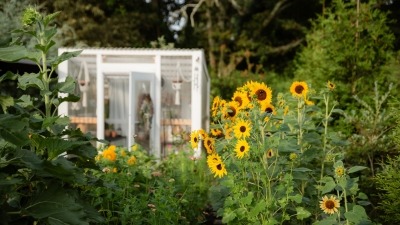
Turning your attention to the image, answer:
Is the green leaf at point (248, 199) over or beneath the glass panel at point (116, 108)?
beneath

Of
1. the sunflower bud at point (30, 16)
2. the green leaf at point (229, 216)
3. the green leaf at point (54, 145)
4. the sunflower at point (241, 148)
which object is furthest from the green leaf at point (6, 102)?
the green leaf at point (229, 216)

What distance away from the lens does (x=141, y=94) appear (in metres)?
8.57

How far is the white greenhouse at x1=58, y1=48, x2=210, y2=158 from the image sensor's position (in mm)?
8531

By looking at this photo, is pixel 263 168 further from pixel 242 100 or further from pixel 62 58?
pixel 62 58

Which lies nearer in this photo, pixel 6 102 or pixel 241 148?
pixel 6 102

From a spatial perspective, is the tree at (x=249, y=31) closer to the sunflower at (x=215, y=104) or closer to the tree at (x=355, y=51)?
the tree at (x=355, y=51)

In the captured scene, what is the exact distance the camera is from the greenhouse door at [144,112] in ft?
27.7

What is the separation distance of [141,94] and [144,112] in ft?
0.90

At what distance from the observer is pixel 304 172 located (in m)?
3.23

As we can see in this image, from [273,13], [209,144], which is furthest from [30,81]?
[273,13]

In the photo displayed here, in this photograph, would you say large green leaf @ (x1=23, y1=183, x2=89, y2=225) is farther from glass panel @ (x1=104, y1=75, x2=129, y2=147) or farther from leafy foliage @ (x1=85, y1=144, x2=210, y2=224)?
glass panel @ (x1=104, y1=75, x2=129, y2=147)

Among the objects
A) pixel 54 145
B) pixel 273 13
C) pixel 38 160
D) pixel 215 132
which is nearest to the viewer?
pixel 38 160

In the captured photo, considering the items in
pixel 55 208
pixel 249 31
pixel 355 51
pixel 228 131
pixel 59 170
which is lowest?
pixel 55 208

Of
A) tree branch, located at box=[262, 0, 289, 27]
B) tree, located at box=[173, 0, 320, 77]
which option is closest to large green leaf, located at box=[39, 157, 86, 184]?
tree, located at box=[173, 0, 320, 77]
